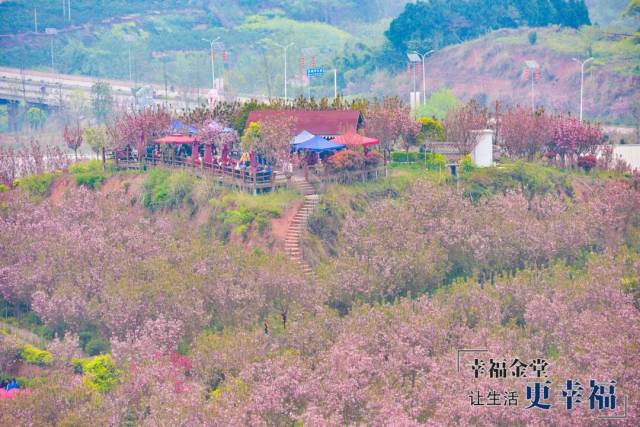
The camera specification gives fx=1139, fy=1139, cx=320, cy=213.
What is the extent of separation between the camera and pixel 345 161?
175ft

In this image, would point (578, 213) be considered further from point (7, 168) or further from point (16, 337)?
point (7, 168)

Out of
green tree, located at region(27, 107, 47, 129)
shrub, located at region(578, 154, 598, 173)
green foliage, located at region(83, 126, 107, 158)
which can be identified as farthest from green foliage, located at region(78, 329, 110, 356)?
green tree, located at region(27, 107, 47, 129)

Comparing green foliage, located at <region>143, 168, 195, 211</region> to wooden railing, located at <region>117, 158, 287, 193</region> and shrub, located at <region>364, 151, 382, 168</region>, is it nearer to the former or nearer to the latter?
wooden railing, located at <region>117, 158, 287, 193</region>

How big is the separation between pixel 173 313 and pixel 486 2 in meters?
96.3

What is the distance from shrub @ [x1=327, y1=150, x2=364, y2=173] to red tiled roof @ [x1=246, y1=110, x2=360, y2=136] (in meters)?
2.82

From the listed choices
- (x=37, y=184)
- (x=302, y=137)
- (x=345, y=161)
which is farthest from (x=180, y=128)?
(x=345, y=161)

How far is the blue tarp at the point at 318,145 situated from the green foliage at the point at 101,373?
1758cm

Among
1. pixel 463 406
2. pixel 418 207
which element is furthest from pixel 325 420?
pixel 418 207

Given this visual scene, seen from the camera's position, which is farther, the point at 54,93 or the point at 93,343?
the point at 54,93

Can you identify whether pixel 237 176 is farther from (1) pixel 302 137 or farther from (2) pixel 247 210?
(1) pixel 302 137

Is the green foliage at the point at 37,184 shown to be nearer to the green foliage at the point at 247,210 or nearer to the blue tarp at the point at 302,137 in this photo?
the green foliage at the point at 247,210

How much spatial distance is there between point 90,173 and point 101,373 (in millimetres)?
23165

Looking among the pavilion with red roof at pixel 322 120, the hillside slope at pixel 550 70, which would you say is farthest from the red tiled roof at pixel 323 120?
the hillside slope at pixel 550 70

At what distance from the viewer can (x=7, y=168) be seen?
6438 centimetres
